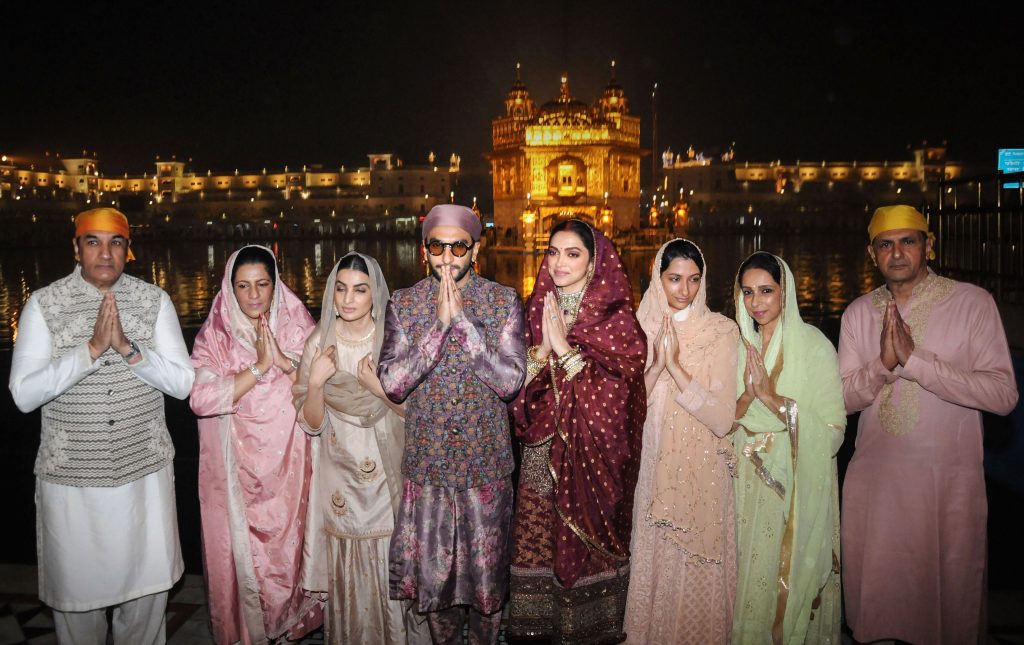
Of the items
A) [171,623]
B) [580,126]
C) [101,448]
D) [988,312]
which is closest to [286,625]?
[171,623]

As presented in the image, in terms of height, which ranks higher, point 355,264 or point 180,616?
point 355,264

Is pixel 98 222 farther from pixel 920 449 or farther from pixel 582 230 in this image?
pixel 920 449

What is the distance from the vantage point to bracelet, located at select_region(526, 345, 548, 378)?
2609mm

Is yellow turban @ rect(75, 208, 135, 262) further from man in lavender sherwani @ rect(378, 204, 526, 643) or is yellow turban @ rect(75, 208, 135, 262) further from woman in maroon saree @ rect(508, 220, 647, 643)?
woman in maroon saree @ rect(508, 220, 647, 643)

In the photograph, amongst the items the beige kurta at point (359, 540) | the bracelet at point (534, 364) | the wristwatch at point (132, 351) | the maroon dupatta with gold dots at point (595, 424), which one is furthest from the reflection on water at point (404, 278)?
the wristwatch at point (132, 351)

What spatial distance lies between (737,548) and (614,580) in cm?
49

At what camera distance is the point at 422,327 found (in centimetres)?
253

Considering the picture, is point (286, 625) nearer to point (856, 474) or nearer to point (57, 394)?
point (57, 394)

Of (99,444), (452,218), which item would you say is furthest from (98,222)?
(452,218)

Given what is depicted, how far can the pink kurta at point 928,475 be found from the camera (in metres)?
2.59

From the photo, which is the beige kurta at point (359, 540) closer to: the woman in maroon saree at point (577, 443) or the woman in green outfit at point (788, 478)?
the woman in maroon saree at point (577, 443)

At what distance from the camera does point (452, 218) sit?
252cm

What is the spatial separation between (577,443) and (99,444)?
1.74 meters

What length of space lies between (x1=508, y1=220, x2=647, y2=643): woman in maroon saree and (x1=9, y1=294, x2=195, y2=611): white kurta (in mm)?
1341
